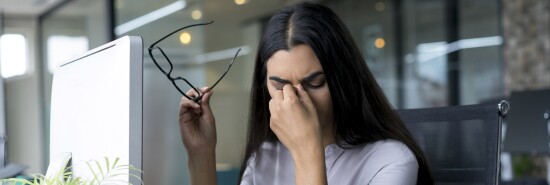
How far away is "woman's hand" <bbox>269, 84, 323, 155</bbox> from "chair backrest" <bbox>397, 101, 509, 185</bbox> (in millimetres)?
560

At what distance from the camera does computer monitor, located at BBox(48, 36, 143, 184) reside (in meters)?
0.78

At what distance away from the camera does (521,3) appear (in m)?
5.76

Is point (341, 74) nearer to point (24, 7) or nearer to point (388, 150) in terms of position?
point (388, 150)

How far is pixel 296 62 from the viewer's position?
114 cm

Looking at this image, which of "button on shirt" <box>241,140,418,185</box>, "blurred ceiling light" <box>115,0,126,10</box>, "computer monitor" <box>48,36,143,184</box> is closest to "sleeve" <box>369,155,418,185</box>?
"button on shirt" <box>241,140,418,185</box>

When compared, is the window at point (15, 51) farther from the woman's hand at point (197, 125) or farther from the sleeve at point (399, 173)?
the sleeve at point (399, 173)

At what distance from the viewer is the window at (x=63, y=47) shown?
555 cm

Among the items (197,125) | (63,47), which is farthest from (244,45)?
(197,125)

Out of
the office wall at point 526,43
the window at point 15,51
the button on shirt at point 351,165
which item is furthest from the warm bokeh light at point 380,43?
the button on shirt at point 351,165

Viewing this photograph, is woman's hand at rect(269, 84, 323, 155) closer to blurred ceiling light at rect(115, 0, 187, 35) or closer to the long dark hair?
the long dark hair

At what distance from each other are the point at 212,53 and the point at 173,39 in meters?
0.69

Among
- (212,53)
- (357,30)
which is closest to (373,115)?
(212,53)

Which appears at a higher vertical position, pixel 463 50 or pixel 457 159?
pixel 463 50

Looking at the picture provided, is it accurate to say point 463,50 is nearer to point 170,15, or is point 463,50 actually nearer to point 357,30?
point 357,30
